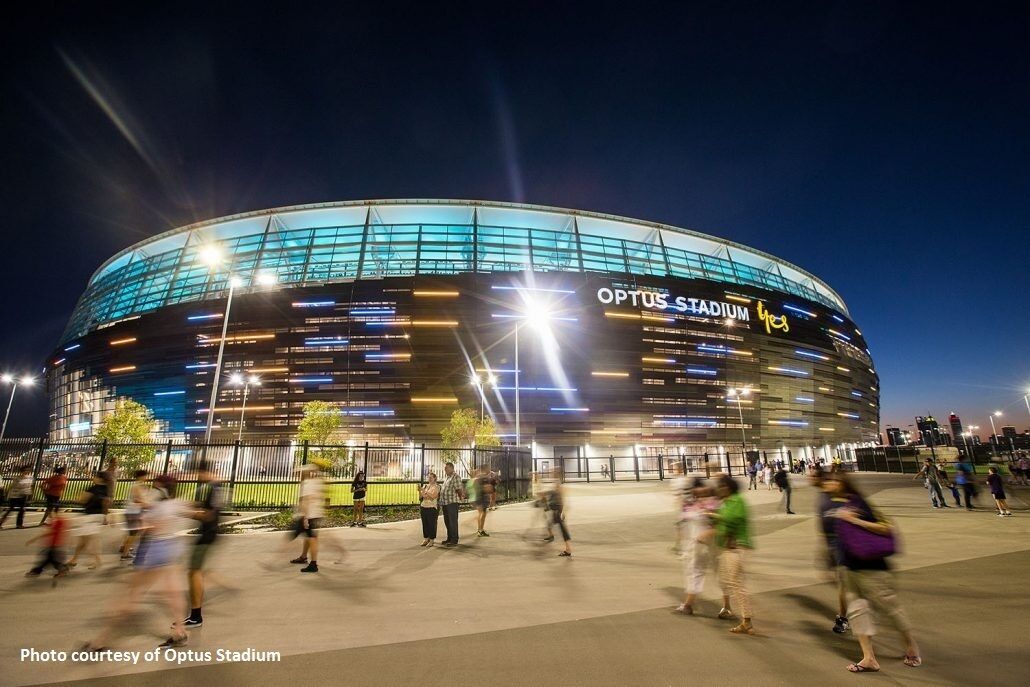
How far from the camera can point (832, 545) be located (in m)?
5.39

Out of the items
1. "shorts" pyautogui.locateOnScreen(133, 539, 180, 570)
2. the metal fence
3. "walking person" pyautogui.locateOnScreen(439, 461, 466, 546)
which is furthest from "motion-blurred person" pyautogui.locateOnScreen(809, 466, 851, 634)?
the metal fence

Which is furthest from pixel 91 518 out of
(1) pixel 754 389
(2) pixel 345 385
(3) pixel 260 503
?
(1) pixel 754 389

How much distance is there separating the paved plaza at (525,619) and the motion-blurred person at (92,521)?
398 millimetres

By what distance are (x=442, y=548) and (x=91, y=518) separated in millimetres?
6842

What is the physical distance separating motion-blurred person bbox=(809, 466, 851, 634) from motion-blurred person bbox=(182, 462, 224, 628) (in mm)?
7590

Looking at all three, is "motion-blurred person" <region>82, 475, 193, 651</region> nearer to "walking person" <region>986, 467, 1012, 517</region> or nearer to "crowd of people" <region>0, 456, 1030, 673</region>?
"crowd of people" <region>0, 456, 1030, 673</region>

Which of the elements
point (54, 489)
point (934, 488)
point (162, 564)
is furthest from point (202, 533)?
point (934, 488)

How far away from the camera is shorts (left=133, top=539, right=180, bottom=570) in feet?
16.4

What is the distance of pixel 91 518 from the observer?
8.25 m

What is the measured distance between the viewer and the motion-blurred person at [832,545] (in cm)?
490

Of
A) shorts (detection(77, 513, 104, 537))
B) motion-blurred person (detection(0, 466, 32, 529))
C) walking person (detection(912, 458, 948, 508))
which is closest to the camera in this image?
shorts (detection(77, 513, 104, 537))

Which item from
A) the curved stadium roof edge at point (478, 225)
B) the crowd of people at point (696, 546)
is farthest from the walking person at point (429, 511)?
the curved stadium roof edge at point (478, 225)

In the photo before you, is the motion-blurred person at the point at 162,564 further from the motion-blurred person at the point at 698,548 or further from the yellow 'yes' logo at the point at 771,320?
the yellow 'yes' logo at the point at 771,320

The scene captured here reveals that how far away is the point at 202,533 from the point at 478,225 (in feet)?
201
